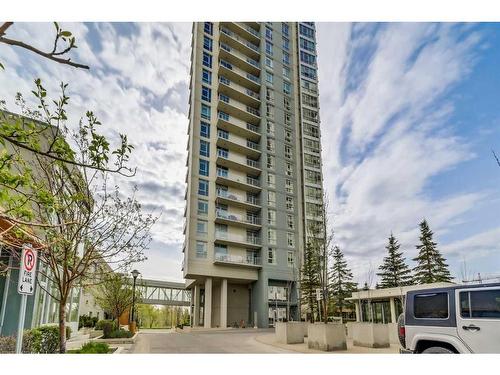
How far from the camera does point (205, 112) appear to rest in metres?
35.6

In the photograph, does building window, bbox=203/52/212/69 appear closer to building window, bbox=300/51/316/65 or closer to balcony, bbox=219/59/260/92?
balcony, bbox=219/59/260/92


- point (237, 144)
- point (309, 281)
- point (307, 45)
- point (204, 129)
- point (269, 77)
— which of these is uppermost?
point (307, 45)

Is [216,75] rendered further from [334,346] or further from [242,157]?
[334,346]

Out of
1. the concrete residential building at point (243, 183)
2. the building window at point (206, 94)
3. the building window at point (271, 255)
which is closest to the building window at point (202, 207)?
the concrete residential building at point (243, 183)

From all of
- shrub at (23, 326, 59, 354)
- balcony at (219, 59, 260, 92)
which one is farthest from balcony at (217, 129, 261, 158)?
shrub at (23, 326, 59, 354)

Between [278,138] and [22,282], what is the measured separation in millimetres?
35423

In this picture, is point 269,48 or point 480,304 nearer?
point 480,304

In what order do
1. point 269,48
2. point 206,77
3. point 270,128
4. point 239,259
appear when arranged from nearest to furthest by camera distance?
point 239,259 < point 206,77 < point 270,128 < point 269,48

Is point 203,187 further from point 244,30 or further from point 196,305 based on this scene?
point 244,30

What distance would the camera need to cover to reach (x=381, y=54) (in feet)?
39.4

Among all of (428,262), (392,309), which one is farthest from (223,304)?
(428,262)

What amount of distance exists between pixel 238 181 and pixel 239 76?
11765 mm

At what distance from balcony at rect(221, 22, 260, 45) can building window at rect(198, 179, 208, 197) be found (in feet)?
58.8

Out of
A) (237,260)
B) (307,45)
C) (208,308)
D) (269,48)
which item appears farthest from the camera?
(307,45)
